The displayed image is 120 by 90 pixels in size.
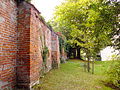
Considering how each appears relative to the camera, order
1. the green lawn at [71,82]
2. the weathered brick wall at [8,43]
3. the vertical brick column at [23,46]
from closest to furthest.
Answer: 1. the weathered brick wall at [8,43]
2. the vertical brick column at [23,46]
3. the green lawn at [71,82]

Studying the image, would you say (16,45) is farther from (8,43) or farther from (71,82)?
(71,82)

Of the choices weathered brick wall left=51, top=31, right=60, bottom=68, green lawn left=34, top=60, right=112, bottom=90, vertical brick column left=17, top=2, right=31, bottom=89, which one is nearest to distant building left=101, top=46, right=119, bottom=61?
green lawn left=34, top=60, right=112, bottom=90

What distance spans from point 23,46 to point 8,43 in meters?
0.44

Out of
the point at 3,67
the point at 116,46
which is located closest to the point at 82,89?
the point at 116,46

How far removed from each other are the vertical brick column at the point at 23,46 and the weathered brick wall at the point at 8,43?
14cm

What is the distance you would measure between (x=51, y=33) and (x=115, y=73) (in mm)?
5073

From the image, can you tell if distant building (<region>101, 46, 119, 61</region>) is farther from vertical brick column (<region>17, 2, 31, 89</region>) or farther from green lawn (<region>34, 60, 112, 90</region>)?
vertical brick column (<region>17, 2, 31, 89</region>)

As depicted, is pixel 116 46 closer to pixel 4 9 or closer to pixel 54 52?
pixel 4 9

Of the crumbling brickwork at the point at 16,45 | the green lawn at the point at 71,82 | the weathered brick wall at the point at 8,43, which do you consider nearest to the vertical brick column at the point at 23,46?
the crumbling brickwork at the point at 16,45

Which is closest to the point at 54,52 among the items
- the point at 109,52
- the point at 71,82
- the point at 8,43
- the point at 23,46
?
the point at 71,82

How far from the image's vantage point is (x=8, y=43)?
2.37 metres

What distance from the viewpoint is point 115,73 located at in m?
3.20

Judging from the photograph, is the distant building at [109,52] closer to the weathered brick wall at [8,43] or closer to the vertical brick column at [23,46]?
the vertical brick column at [23,46]

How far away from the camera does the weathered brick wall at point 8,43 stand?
216 centimetres
